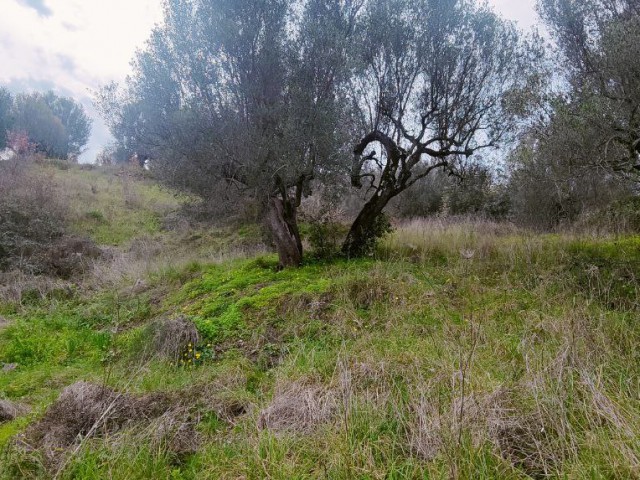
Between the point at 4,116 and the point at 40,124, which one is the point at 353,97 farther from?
the point at 40,124

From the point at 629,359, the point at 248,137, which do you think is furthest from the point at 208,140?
the point at 629,359

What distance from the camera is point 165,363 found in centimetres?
472

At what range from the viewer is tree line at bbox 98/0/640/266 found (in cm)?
636

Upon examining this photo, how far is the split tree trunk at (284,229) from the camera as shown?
812 centimetres

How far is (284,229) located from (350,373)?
17.1 feet

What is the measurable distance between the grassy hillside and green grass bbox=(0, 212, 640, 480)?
19 millimetres

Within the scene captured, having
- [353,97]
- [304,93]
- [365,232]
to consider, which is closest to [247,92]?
[304,93]

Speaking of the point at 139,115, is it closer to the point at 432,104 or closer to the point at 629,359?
the point at 432,104

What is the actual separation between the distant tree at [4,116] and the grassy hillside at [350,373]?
22.2 m

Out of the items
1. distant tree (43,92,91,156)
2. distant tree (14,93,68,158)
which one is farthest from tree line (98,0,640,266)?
distant tree (43,92,91,156)

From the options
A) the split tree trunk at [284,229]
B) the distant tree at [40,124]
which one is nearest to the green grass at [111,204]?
the distant tree at [40,124]

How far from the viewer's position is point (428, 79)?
838cm

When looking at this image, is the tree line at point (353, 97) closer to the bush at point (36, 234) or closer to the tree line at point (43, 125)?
the bush at point (36, 234)

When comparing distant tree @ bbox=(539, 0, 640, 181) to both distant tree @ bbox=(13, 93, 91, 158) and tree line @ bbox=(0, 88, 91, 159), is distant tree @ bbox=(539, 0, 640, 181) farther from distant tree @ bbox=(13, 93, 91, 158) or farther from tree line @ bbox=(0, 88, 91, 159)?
distant tree @ bbox=(13, 93, 91, 158)
